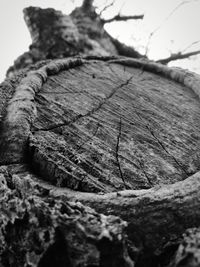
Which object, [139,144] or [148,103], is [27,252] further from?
[148,103]

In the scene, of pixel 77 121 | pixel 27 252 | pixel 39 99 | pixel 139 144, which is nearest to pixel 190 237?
pixel 27 252

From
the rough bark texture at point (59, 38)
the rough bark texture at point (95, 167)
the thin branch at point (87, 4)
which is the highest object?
the thin branch at point (87, 4)

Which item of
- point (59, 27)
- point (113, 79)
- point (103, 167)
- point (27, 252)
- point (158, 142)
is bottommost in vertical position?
point (27, 252)

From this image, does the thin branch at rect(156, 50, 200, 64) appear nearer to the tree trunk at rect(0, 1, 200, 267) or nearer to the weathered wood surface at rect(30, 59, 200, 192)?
the tree trunk at rect(0, 1, 200, 267)

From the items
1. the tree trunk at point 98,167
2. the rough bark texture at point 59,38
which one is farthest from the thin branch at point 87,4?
the tree trunk at point 98,167

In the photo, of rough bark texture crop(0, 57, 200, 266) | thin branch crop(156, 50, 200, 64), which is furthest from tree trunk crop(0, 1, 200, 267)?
thin branch crop(156, 50, 200, 64)

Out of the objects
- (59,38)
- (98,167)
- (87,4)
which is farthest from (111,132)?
(87,4)

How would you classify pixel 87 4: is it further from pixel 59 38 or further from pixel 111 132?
pixel 111 132

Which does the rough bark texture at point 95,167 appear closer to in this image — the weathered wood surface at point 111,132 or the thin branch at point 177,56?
the weathered wood surface at point 111,132

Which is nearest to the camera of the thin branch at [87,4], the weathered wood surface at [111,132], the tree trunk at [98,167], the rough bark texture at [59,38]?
the tree trunk at [98,167]
